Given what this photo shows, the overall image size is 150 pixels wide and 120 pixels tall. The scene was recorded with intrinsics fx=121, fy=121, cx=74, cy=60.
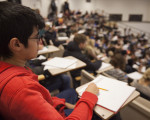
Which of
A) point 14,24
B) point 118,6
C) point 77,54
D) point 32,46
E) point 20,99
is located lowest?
point 77,54

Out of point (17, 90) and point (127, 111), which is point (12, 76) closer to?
point (17, 90)

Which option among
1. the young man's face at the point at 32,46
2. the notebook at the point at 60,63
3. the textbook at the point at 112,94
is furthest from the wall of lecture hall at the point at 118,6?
the young man's face at the point at 32,46

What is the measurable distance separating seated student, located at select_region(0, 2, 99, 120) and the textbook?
22cm

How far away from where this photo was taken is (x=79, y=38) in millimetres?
2115

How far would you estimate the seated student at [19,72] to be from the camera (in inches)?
19.3

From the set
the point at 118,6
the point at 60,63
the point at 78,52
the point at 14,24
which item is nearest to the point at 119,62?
the point at 78,52

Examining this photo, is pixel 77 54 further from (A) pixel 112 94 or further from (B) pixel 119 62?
(A) pixel 112 94

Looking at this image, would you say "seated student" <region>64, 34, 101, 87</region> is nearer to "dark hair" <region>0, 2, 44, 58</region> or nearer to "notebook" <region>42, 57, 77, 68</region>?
"notebook" <region>42, 57, 77, 68</region>

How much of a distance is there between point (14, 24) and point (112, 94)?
771 millimetres

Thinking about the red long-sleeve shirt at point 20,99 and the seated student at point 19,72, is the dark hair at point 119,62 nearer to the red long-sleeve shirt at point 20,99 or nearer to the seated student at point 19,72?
the seated student at point 19,72

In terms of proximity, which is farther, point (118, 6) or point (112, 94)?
point (118, 6)

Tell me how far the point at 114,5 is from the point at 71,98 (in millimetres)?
12969

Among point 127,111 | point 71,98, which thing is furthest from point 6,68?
point 127,111

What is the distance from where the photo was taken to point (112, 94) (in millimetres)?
895
